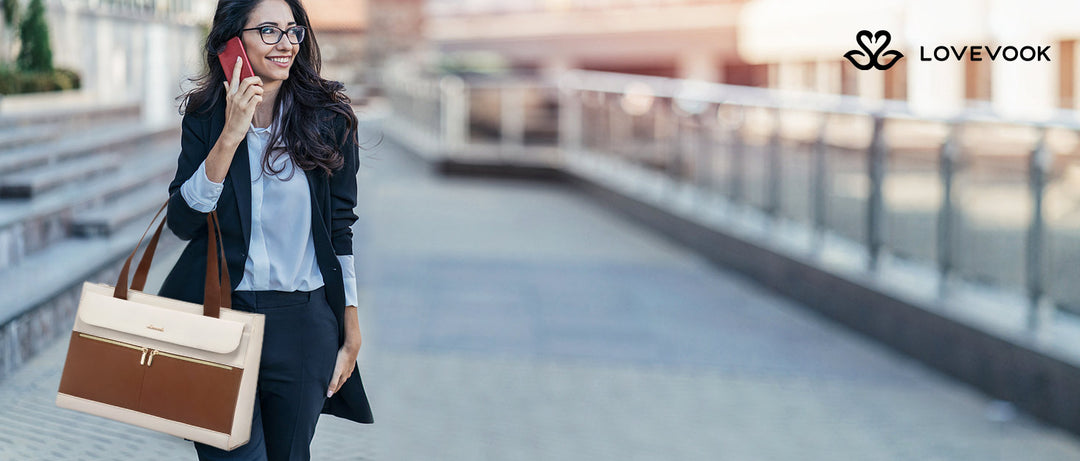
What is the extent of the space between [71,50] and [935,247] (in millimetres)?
9275

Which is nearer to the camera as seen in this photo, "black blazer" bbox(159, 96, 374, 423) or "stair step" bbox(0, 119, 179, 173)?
"black blazer" bbox(159, 96, 374, 423)

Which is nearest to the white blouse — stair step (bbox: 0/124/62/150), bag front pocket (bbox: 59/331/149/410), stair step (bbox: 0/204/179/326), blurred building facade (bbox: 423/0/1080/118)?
bag front pocket (bbox: 59/331/149/410)

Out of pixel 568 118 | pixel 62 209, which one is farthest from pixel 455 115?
pixel 62 209

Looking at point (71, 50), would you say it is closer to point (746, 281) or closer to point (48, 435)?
point (746, 281)

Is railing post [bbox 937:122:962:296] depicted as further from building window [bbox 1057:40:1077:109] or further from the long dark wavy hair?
building window [bbox 1057:40:1077:109]

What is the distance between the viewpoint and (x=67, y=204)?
325 inches

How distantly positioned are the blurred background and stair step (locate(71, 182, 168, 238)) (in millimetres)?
22

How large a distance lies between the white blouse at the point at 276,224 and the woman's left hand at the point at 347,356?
0.17 metres

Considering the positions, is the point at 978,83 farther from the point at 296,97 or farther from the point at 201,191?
the point at 201,191

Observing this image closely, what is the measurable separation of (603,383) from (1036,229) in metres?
2.07

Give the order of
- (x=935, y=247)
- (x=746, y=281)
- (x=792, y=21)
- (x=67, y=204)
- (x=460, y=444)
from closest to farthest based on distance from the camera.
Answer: (x=460, y=444) < (x=935, y=247) < (x=67, y=204) < (x=746, y=281) < (x=792, y=21)

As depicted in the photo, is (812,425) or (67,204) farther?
(67,204)

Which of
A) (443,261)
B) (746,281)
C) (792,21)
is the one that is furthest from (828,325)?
(792,21)

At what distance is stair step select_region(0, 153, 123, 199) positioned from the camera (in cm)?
819
